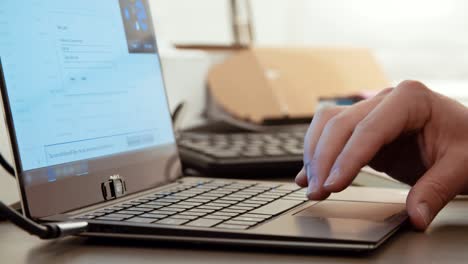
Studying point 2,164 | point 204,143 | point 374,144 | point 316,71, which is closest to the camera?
point 374,144

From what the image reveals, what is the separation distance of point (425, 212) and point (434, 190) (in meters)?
0.03

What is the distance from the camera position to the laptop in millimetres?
514

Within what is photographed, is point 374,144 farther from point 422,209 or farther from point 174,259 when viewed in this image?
point 174,259

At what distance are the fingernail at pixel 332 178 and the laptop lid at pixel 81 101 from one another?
0.21 metres

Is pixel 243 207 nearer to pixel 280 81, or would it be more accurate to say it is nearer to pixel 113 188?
pixel 113 188

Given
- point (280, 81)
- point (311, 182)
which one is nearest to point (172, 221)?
point (311, 182)

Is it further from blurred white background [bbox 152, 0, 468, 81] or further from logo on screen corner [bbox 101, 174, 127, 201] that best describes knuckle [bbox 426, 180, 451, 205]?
blurred white background [bbox 152, 0, 468, 81]

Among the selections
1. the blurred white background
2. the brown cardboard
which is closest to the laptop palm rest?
the brown cardboard

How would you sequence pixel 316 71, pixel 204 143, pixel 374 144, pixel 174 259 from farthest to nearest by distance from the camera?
1. pixel 316 71
2. pixel 204 143
3. pixel 374 144
4. pixel 174 259

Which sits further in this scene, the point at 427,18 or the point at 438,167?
the point at 427,18

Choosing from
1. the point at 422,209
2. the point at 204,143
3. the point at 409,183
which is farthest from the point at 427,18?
the point at 422,209

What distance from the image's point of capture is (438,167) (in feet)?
1.95

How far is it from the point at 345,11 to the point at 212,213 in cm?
192

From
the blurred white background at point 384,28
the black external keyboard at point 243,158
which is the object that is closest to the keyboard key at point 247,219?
the black external keyboard at point 243,158
